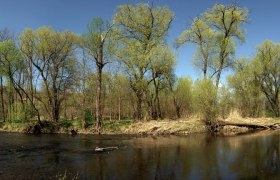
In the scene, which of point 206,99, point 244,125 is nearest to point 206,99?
point 206,99

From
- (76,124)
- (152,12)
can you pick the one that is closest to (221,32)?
(152,12)

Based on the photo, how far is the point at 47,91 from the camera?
49750mm

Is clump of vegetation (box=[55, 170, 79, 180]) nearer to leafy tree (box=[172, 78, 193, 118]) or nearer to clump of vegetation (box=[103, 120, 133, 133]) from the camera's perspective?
clump of vegetation (box=[103, 120, 133, 133])

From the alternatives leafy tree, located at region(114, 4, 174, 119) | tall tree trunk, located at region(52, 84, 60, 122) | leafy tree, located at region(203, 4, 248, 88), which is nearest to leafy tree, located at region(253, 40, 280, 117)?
leafy tree, located at region(203, 4, 248, 88)

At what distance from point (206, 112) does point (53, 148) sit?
66.4ft

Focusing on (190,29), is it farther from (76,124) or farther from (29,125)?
(29,125)

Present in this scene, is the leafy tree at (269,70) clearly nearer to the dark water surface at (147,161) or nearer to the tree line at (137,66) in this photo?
the tree line at (137,66)

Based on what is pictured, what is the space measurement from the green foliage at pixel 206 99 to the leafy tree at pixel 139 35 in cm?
832

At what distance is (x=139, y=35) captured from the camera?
46219 mm

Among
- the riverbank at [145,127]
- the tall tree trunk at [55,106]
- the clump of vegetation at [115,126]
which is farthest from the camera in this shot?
the tall tree trunk at [55,106]

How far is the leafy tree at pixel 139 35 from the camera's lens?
4450cm

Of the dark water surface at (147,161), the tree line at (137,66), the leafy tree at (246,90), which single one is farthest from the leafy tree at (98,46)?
the leafy tree at (246,90)

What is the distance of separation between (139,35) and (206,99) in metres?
14.2

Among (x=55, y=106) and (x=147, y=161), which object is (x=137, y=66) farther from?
(x=147, y=161)
